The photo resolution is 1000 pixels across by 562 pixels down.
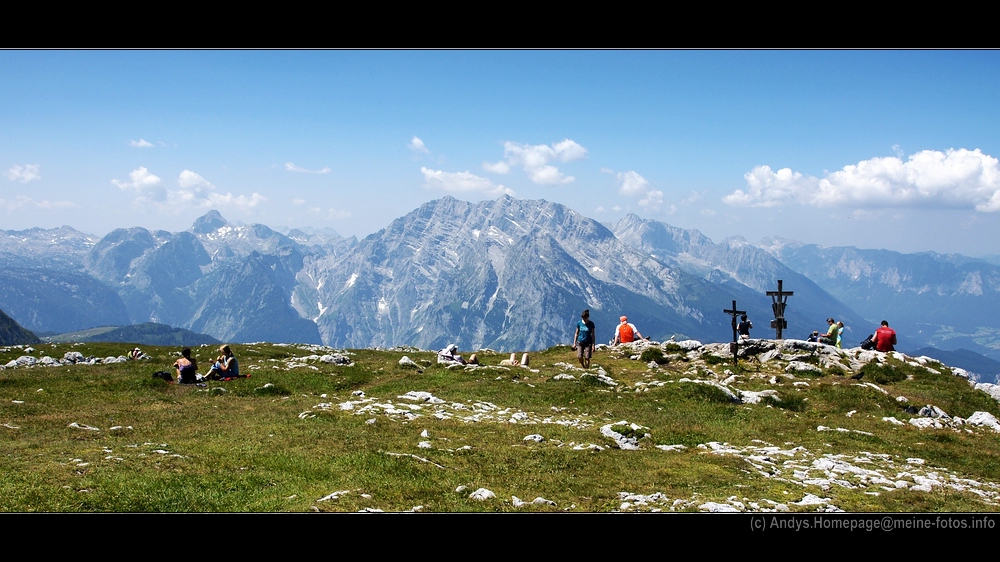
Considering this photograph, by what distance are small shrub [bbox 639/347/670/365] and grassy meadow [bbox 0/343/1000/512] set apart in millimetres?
4793

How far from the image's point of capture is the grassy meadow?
12.8 m

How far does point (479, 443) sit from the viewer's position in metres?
18.6

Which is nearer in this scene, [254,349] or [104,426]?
[104,426]

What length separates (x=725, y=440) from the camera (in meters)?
21.1

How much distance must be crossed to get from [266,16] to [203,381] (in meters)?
31.7

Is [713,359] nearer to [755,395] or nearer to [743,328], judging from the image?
[743,328]

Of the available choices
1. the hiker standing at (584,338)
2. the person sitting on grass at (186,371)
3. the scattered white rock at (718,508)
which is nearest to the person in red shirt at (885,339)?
the hiker standing at (584,338)

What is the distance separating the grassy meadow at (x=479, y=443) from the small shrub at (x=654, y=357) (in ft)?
15.7

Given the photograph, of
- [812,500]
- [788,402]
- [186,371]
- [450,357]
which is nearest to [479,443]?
[812,500]

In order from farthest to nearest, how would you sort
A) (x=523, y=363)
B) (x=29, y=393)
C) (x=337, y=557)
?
1. (x=523, y=363)
2. (x=29, y=393)
3. (x=337, y=557)

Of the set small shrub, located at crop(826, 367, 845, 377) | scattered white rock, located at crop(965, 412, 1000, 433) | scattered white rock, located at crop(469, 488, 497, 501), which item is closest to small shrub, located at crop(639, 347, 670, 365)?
small shrub, located at crop(826, 367, 845, 377)

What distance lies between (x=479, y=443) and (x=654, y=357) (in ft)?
84.8

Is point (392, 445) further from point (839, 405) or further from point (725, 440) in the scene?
point (839, 405)

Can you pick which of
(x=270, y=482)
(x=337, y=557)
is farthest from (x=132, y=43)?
(x=270, y=482)
